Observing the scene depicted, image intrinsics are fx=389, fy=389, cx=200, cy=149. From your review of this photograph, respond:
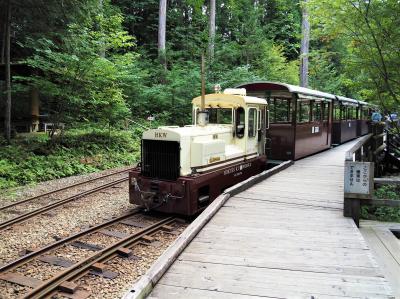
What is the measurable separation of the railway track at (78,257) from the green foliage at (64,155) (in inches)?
199

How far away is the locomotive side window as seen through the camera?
974 cm

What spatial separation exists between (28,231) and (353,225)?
5.72 metres

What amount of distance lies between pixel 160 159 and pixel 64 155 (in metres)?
6.93

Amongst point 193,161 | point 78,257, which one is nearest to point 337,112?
point 193,161

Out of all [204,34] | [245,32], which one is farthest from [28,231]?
[245,32]

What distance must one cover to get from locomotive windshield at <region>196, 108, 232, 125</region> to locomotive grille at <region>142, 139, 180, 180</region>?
228 centimetres

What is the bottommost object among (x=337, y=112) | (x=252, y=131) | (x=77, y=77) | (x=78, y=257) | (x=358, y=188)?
(x=78, y=257)

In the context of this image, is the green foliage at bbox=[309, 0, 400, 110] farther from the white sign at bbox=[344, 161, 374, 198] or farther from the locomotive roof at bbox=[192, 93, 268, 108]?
the white sign at bbox=[344, 161, 374, 198]

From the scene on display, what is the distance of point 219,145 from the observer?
894 centimetres

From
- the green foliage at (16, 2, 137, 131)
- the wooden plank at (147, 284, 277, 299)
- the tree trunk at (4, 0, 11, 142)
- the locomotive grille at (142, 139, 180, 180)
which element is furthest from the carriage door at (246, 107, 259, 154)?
the tree trunk at (4, 0, 11, 142)

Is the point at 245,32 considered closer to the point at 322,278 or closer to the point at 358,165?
the point at 358,165

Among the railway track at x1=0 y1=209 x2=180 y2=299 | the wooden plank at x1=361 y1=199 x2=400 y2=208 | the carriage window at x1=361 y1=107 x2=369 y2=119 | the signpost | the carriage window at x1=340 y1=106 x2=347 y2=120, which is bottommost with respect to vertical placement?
the railway track at x1=0 y1=209 x2=180 y2=299

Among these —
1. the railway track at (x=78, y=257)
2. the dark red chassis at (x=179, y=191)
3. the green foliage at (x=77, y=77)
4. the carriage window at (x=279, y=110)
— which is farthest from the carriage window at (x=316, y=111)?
the railway track at (x=78, y=257)

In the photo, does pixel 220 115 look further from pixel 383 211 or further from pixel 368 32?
pixel 383 211
